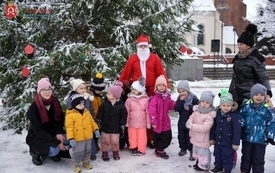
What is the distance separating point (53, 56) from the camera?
20.0 feet

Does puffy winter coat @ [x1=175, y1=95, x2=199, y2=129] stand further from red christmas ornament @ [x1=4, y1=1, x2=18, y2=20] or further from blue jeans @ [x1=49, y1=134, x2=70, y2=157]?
red christmas ornament @ [x1=4, y1=1, x2=18, y2=20]

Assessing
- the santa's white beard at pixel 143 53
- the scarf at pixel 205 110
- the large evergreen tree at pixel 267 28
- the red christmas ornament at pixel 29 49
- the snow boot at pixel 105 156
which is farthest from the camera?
the large evergreen tree at pixel 267 28

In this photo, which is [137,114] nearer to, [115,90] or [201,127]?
[115,90]

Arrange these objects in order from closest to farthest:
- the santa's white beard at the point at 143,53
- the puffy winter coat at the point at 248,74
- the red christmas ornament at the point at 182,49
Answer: the puffy winter coat at the point at 248,74 < the santa's white beard at the point at 143,53 < the red christmas ornament at the point at 182,49

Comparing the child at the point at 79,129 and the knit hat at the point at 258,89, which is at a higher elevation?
the knit hat at the point at 258,89

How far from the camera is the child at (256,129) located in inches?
172

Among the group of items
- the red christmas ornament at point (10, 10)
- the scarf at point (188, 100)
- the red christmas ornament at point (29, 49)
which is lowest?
the scarf at point (188, 100)

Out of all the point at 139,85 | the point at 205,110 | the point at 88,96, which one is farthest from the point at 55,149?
the point at 205,110

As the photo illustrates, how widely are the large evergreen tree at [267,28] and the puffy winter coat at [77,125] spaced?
102 feet

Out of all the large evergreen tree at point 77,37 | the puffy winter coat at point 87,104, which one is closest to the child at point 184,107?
the puffy winter coat at point 87,104

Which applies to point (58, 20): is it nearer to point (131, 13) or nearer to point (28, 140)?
point (131, 13)

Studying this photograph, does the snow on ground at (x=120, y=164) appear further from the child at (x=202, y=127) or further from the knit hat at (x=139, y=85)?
the knit hat at (x=139, y=85)

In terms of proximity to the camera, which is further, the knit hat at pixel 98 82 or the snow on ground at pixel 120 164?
the knit hat at pixel 98 82

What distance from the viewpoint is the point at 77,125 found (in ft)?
15.6
